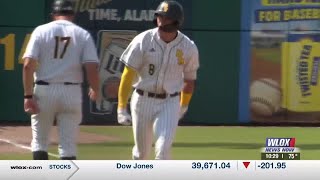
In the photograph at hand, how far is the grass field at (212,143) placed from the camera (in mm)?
11234

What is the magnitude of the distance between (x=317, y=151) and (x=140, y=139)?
529cm

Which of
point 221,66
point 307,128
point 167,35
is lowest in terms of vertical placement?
point 307,128

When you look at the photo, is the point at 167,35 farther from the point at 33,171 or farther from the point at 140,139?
the point at 33,171

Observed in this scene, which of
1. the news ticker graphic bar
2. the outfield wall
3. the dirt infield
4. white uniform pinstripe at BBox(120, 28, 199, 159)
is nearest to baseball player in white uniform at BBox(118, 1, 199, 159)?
white uniform pinstripe at BBox(120, 28, 199, 159)

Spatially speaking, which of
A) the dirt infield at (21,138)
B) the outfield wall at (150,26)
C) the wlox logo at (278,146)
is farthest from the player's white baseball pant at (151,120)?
the outfield wall at (150,26)

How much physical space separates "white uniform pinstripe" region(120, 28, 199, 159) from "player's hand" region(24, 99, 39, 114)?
2.86 feet

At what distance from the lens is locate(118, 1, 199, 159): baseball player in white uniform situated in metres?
7.31

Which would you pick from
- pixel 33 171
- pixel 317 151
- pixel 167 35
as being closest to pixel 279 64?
pixel 317 151

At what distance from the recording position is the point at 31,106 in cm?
725

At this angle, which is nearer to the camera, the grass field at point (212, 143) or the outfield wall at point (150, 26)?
the grass field at point (212, 143)

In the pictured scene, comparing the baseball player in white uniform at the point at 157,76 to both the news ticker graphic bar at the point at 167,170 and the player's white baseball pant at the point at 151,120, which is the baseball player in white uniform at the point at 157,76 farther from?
the news ticker graphic bar at the point at 167,170

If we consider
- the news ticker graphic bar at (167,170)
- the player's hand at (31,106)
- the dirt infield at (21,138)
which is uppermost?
the player's hand at (31,106)

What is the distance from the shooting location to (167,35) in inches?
290

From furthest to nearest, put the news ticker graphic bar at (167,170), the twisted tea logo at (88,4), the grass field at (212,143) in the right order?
1. the twisted tea logo at (88,4)
2. the grass field at (212,143)
3. the news ticker graphic bar at (167,170)
